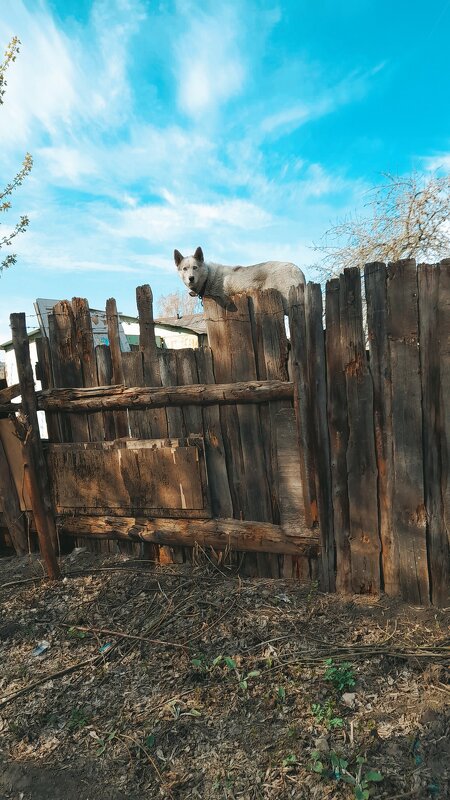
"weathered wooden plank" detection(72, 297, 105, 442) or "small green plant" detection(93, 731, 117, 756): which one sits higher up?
"weathered wooden plank" detection(72, 297, 105, 442)

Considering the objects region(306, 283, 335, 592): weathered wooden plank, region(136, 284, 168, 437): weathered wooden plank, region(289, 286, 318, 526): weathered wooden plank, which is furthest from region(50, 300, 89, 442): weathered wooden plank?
region(306, 283, 335, 592): weathered wooden plank

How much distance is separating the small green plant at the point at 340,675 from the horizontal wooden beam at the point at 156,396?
5.84 feet

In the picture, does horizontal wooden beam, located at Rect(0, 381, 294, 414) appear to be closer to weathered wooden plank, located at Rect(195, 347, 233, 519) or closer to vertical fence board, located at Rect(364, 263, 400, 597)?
weathered wooden plank, located at Rect(195, 347, 233, 519)

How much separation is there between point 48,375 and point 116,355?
833 millimetres

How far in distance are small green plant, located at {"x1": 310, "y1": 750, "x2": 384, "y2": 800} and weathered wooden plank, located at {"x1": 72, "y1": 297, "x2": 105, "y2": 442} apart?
3002 mm

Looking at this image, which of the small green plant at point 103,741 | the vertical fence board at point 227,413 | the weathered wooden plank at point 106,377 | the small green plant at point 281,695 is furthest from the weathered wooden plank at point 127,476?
the small green plant at point 103,741

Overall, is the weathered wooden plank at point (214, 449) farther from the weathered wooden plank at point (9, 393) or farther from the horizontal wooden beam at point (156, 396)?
the weathered wooden plank at point (9, 393)

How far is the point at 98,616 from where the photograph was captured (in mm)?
3717

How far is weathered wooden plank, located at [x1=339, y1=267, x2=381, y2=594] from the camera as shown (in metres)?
3.35

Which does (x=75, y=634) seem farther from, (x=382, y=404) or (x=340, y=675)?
(x=382, y=404)

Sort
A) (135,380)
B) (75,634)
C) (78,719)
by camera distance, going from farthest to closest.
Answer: (135,380), (75,634), (78,719)

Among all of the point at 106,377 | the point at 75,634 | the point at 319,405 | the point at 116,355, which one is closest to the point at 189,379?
the point at 116,355

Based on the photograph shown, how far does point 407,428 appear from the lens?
325 centimetres

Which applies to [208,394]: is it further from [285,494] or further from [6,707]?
[6,707]
